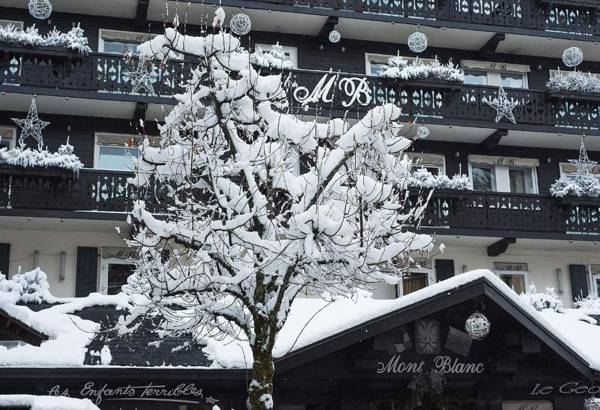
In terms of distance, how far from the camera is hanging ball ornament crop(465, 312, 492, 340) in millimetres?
15273

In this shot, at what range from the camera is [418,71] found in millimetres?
24781

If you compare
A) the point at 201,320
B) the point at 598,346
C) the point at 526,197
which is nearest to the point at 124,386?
Answer: the point at 201,320

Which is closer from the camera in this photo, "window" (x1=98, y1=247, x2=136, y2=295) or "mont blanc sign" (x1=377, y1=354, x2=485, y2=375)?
"mont blanc sign" (x1=377, y1=354, x2=485, y2=375)

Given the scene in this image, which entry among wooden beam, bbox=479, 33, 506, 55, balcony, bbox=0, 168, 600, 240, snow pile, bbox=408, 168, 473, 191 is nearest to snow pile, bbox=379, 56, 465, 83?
wooden beam, bbox=479, 33, 506, 55

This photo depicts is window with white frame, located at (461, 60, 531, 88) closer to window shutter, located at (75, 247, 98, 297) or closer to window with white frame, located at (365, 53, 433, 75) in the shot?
window with white frame, located at (365, 53, 433, 75)

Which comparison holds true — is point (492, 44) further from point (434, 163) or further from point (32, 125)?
point (32, 125)

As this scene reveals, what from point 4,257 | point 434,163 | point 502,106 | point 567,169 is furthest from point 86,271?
point 567,169

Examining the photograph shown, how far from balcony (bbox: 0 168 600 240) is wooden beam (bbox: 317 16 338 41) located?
17.0 ft

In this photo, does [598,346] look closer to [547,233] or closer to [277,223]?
[547,233]

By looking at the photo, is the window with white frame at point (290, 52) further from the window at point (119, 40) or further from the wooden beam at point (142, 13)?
the wooden beam at point (142, 13)

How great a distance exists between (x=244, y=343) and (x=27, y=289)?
4.22 meters

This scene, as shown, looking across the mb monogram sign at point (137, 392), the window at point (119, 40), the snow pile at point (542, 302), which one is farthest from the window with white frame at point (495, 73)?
the mb monogram sign at point (137, 392)

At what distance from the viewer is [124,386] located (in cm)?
1555

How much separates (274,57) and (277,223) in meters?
12.2
